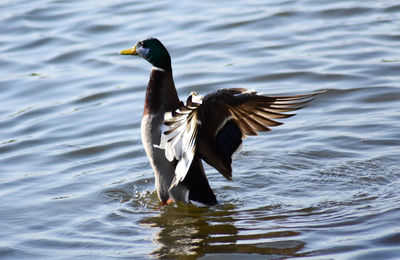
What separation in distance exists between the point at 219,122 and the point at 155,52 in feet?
2.84

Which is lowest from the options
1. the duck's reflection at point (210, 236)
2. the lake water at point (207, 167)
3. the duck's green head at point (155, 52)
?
the duck's reflection at point (210, 236)

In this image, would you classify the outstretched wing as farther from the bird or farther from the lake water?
the lake water

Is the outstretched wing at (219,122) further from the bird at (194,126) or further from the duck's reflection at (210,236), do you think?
the duck's reflection at (210,236)

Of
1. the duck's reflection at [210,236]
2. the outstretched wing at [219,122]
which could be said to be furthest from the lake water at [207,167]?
the outstretched wing at [219,122]

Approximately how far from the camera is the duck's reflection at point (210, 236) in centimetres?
476

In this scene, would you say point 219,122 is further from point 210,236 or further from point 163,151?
point 210,236

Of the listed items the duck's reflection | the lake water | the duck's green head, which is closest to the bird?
the duck's green head

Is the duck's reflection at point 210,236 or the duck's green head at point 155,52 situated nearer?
the duck's reflection at point 210,236

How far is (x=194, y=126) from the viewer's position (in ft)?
16.2

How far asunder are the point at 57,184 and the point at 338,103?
310cm

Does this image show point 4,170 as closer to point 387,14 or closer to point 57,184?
point 57,184

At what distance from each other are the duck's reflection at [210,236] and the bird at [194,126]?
0.16m

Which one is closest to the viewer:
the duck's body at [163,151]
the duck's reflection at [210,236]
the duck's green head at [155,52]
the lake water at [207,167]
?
the duck's reflection at [210,236]

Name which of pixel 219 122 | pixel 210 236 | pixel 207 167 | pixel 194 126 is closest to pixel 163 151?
pixel 219 122
